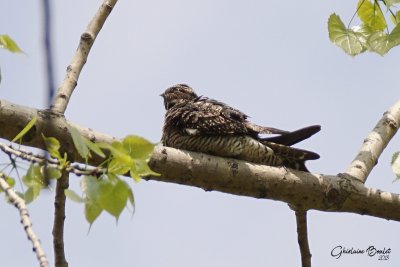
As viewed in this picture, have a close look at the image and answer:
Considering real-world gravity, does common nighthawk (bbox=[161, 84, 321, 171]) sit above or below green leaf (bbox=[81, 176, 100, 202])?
above

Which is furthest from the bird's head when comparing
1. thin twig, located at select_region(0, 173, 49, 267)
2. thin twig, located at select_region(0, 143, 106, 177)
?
thin twig, located at select_region(0, 173, 49, 267)

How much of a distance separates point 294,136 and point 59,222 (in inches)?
112

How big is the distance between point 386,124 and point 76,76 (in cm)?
248

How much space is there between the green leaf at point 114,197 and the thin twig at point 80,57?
1.53m

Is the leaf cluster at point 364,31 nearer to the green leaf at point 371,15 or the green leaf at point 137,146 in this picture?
the green leaf at point 371,15

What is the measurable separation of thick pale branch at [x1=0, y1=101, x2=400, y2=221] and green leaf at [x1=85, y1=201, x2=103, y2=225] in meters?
1.44

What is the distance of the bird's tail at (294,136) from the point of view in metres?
5.47

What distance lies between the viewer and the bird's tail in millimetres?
5469

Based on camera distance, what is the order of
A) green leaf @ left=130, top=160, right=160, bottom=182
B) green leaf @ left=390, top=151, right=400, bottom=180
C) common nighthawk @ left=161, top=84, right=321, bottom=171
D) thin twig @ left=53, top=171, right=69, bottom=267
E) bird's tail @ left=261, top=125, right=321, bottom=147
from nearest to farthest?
1. green leaf @ left=130, top=160, right=160, bottom=182
2. thin twig @ left=53, top=171, right=69, bottom=267
3. green leaf @ left=390, top=151, right=400, bottom=180
4. common nighthawk @ left=161, top=84, right=321, bottom=171
5. bird's tail @ left=261, top=125, right=321, bottom=147

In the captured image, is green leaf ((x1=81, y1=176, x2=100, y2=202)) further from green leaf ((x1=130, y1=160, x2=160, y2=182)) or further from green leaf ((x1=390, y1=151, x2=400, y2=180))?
green leaf ((x1=390, y1=151, x2=400, y2=180))

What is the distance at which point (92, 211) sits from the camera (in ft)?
7.42

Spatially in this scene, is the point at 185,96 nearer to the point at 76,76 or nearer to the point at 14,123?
the point at 76,76

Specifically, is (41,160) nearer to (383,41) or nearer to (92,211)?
(92,211)

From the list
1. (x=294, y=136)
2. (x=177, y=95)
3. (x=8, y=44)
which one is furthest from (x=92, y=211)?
(x=177, y=95)
